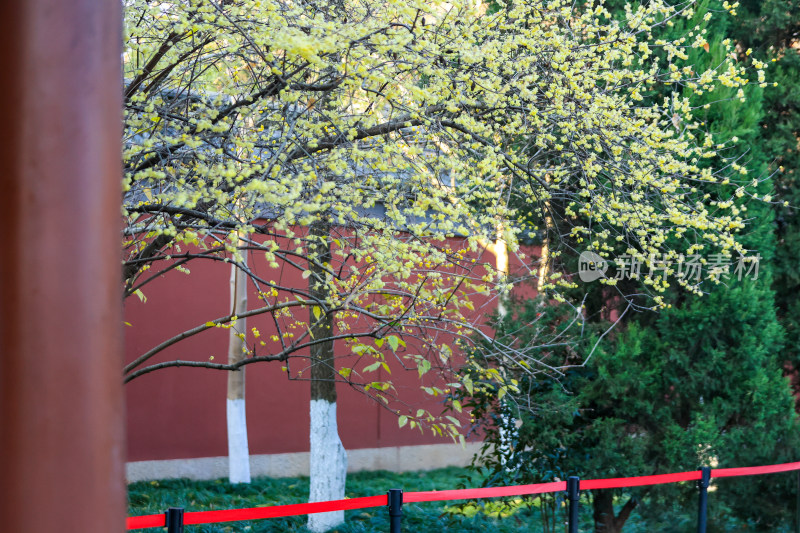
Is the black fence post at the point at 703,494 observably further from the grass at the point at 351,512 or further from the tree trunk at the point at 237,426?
the tree trunk at the point at 237,426

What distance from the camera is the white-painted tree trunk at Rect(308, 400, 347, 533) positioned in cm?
795

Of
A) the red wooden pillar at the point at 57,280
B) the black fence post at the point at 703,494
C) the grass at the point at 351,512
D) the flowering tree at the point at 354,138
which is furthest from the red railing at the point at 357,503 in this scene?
the red wooden pillar at the point at 57,280

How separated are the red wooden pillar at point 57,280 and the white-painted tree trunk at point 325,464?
6.53 m

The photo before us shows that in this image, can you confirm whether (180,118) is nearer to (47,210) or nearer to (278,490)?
(47,210)

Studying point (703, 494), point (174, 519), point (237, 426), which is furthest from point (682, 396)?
point (237, 426)

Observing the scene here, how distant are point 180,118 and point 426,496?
2.57 metres

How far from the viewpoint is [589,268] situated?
7039 millimetres

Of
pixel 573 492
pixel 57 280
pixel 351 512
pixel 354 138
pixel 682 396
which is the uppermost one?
pixel 354 138

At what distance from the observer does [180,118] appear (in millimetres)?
4090

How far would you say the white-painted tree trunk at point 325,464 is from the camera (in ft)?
26.1

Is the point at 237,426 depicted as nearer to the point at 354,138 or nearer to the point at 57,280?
the point at 354,138

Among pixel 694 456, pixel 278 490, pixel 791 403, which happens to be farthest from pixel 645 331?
pixel 278 490

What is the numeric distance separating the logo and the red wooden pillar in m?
5.52

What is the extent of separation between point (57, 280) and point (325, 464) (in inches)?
266
